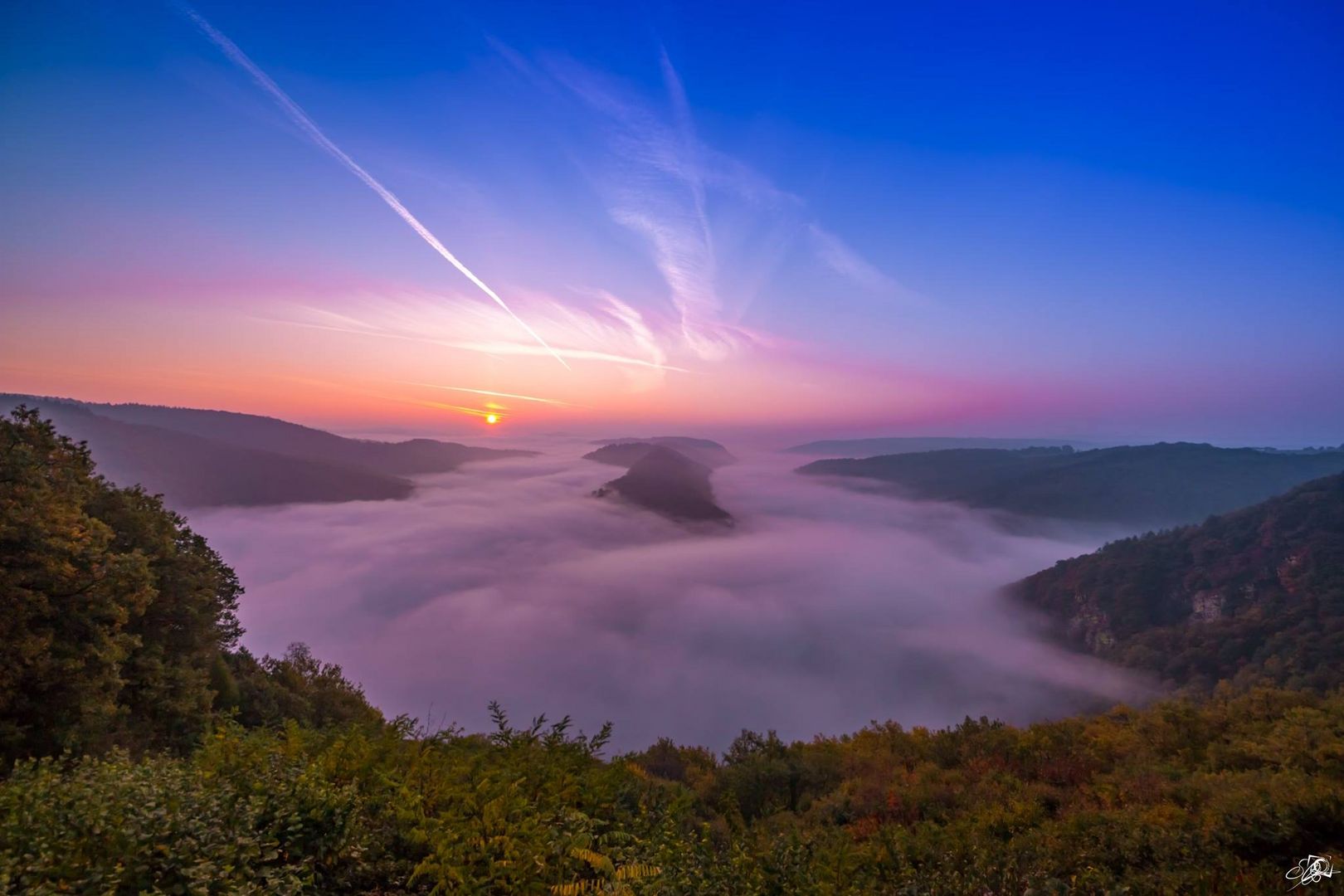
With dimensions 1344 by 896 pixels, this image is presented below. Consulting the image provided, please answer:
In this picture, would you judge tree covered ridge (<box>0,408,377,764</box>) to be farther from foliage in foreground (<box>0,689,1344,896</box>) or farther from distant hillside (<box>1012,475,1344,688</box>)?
distant hillside (<box>1012,475,1344,688</box>)

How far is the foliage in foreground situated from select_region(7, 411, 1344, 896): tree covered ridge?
0.04 meters

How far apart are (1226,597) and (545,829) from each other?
Result: 16092 centimetres

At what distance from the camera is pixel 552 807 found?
747cm

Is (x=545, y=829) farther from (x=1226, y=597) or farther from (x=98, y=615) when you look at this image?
(x=1226, y=597)

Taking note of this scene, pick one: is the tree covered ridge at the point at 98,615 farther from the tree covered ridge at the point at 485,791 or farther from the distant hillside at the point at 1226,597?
the distant hillside at the point at 1226,597

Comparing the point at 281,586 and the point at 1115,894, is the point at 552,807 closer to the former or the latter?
the point at 1115,894

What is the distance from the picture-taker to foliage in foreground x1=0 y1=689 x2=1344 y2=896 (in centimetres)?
495

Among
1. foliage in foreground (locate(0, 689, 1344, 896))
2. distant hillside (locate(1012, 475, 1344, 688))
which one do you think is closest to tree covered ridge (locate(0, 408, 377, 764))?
foliage in foreground (locate(0, 689, 1344, 896))

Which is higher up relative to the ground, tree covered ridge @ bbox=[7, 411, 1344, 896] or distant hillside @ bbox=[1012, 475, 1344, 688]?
tree covered ridge @ bbox=[7, 411, 1344, 896]

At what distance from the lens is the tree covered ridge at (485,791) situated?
215 inches

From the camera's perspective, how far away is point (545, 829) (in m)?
6.42

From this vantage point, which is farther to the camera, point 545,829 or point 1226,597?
point 1226,597

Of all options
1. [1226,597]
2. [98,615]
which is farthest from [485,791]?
[1226,597]

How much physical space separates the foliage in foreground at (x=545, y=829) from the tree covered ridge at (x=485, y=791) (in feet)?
0.13
